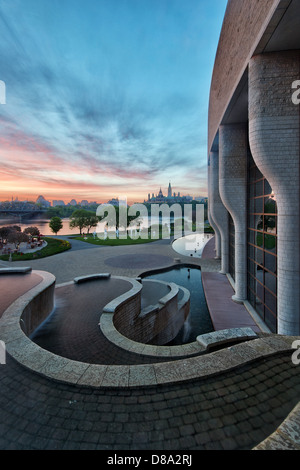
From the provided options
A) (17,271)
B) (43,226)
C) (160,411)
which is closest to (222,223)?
(17,271)

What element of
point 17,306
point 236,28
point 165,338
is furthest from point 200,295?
point 236,28

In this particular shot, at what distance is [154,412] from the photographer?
341 centimetres

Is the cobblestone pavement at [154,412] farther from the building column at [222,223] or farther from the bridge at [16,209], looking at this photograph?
the bridge at [16,209]

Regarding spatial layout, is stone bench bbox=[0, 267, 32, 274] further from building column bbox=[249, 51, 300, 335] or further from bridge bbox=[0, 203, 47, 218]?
bridge bbox=[0, 203, 47, 218]

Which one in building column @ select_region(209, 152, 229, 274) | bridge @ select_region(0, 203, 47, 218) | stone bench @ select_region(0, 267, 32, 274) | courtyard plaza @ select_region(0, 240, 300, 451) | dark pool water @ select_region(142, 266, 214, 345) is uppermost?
bridge @ select_region(0, 203, 47, 218)

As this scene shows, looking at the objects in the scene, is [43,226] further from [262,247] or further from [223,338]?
[223,338]

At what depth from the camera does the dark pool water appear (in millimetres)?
11961

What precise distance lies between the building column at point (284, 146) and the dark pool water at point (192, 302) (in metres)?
5.25

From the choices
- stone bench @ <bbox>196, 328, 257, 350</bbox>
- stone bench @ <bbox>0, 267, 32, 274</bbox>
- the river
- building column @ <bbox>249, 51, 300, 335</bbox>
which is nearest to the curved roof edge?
building column @ <bbox>249, 51, 300, 335</bbox>

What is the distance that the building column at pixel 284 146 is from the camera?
750cm

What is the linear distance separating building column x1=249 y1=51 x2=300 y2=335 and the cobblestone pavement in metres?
4.13

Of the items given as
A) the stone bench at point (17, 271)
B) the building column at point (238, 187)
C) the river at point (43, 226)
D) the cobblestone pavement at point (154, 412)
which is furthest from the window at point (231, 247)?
the river at point (43, 226)

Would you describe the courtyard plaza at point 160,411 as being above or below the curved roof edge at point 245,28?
below

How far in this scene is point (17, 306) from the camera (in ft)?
25.0
